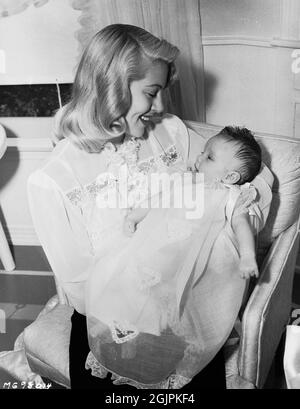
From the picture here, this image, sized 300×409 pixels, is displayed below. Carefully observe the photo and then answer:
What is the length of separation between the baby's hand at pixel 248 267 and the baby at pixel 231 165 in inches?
3.4

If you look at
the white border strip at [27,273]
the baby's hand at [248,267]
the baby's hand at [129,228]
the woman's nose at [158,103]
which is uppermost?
the woman's nose at [158,103]

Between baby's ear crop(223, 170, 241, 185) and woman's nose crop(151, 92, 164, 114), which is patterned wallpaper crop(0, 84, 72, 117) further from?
baby's ear crop(223, 170, 241, 185)

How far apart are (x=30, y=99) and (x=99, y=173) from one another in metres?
0.78

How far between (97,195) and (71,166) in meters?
0.10

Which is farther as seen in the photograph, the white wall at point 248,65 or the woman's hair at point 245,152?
the white wall at point 248,65

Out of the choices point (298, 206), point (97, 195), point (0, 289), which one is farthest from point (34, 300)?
point (298, 206)

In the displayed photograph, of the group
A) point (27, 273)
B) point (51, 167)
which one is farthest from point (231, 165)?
point (27, 273)

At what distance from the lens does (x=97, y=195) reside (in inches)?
45.5

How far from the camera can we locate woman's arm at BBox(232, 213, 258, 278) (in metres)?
0.97

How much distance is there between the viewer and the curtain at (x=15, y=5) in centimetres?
159

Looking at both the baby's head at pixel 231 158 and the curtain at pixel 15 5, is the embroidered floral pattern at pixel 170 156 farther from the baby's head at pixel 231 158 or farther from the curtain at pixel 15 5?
the curtain at pixel 15 5

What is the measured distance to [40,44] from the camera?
5.43ft

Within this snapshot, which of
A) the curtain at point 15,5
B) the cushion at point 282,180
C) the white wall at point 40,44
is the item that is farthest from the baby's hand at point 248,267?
the curtain at point 15,5

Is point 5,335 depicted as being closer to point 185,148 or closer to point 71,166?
point 71,166
